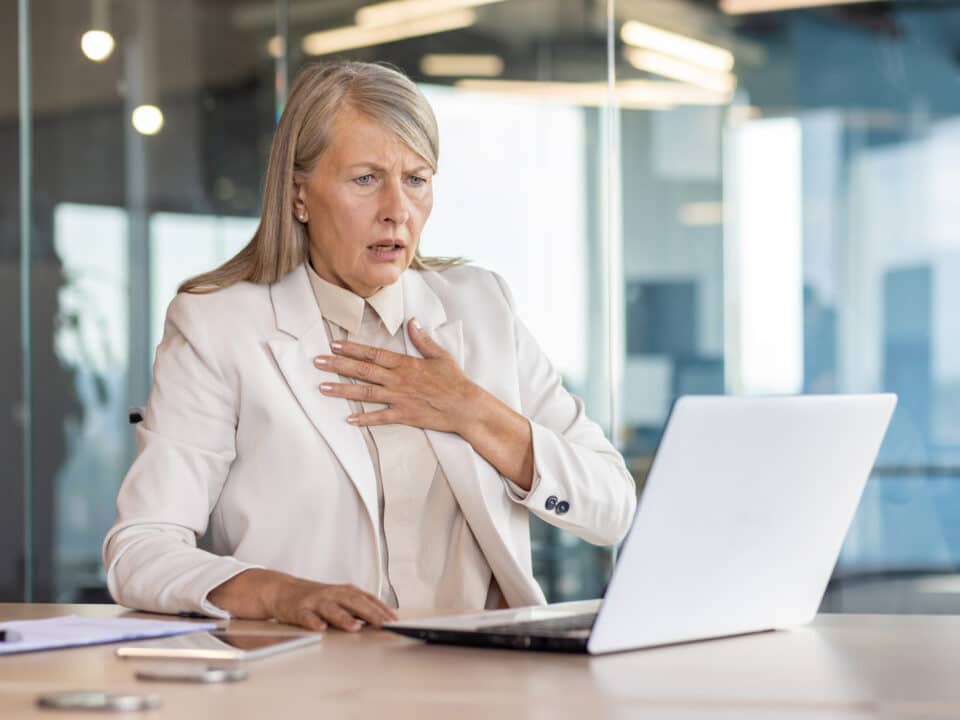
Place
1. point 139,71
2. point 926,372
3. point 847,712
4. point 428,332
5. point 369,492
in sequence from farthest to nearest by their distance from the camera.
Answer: point 139,71 → point 926,372 → point 428,332 → point 369,492 → point 847,712

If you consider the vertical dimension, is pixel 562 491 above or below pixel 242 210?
below

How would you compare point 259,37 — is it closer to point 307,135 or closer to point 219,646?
point 307,135

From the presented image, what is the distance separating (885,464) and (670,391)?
759 mm

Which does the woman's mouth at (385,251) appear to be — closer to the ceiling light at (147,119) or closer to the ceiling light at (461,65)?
the ceiling light at (461,65)

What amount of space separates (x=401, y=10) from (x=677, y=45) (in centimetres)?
104

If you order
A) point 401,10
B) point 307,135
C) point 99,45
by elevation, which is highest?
point 401,10

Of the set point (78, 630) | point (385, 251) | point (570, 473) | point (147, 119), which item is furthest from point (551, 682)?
point (147, 119)

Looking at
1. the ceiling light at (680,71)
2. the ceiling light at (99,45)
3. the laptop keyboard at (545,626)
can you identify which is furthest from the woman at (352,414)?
the ceiling light at (99,45)

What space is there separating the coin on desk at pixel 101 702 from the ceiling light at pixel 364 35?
4136mm

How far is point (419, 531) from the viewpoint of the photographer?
7.63ft

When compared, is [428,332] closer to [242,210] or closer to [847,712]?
[847,712]

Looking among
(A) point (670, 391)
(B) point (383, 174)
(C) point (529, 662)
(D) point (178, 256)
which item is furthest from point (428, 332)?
(D) point (178, 256)

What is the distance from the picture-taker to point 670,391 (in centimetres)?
486

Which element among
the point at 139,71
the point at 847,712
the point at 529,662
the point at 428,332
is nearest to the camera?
the point at 847,712
